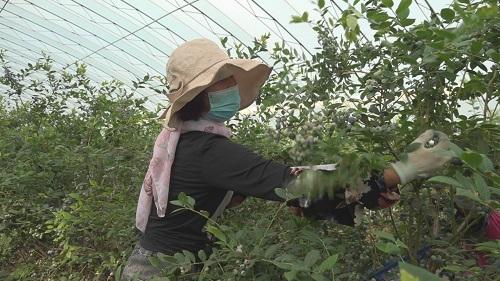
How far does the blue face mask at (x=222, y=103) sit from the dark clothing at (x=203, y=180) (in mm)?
86

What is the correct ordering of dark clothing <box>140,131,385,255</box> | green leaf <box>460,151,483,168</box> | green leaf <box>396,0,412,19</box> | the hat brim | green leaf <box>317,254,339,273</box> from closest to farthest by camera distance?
green leaf <box>460,151,483,168</box> → green leaf <box>317,254,339,273</box> → green leaf <box>396,0,412,19</box> → dark clothing <box>140,131,385,255</box> → the hat brim

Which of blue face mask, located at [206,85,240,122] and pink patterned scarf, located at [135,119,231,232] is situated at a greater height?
blue face mask, located at [206,85,240,122]

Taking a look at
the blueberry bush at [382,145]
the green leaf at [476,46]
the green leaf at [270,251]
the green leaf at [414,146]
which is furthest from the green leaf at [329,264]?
the green leaf at [476,46]

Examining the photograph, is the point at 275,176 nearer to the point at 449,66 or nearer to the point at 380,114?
the point at 380,114

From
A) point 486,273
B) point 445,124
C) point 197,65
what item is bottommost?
point 486,273

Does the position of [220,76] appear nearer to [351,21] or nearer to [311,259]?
[351,21]

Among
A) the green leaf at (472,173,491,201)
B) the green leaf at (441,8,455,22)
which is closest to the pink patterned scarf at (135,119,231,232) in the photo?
the green leaf at (441,8,455,22)

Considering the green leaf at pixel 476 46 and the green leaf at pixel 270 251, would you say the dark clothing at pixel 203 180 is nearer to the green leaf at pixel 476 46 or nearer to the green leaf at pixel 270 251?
the green leaf at pixel 270 251

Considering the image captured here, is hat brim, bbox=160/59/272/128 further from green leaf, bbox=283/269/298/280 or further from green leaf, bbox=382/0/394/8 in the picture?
green leaf, bbox=283/269/298/280

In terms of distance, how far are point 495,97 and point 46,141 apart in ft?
9.48

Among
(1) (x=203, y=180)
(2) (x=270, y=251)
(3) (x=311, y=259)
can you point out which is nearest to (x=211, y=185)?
(1) (x=203, y=180)

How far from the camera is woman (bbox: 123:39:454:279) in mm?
1651

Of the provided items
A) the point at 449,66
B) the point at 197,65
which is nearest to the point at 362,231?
the point at 449,66

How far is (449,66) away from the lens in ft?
4.18
